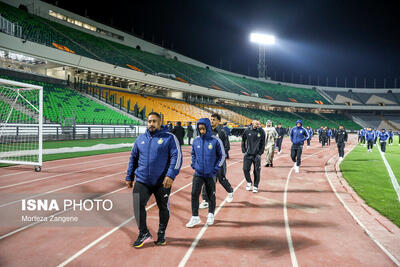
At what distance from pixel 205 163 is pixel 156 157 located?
1.18 m

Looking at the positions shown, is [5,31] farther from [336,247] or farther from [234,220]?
[336,247]

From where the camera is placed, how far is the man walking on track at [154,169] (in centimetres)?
357

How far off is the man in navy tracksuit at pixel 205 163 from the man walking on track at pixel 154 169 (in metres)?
0.87

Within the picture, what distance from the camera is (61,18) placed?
4056 centimetres

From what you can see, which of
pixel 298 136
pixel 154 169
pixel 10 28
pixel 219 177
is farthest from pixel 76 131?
pixel 154 169

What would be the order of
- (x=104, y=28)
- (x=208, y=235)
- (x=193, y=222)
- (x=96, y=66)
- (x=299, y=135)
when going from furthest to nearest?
1. (x=104, y=28)
2. (x=96, y=66)
3. (x=299, y=135)
4. (x=193, y=222)
5. (x=208, y=235)

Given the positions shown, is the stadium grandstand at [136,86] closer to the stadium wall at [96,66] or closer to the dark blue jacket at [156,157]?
the stadium wall at [96,66]

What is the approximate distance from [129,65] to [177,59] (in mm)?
20669

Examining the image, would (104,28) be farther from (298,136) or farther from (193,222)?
(193,222)

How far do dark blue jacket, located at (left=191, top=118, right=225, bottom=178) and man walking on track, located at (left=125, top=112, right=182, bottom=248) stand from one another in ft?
3.04

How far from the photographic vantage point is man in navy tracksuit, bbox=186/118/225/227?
4.48 meters

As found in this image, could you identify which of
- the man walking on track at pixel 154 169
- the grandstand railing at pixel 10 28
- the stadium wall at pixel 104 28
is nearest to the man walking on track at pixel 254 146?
the man walking on track at pixel 154 169

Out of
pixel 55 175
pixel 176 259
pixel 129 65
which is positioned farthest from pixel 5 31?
pixel 176 259

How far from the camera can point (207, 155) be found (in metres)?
4.53
